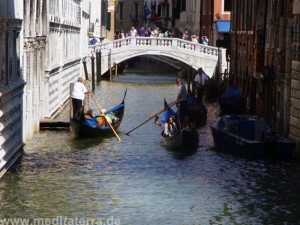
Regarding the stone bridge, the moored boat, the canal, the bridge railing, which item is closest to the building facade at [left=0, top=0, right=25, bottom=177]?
the canal

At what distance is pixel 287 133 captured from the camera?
589 inches

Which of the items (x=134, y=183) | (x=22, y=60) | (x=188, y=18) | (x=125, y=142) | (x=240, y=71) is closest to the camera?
(x=134, y=183)

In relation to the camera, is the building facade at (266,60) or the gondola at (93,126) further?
the gondola at (93,126)

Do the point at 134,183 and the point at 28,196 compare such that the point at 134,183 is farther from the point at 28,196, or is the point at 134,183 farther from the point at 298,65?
the point at 298,65

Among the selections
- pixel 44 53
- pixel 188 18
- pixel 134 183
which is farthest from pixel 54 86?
pixel 188 18

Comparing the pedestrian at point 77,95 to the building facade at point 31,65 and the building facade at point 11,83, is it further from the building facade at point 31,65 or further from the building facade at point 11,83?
the building facade at point 11,83

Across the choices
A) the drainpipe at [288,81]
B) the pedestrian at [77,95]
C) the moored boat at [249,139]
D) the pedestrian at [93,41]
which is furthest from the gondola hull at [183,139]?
the pedestrian at [93,41]

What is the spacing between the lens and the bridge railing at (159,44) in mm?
31750

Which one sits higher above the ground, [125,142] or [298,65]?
[298,65]

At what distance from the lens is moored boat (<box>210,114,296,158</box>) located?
547 inches

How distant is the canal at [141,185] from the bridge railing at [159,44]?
1535cm

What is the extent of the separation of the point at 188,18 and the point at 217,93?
16.6 metres

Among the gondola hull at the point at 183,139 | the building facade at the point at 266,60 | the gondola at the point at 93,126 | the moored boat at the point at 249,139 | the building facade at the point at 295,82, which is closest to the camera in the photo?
the moored boat at the point at 249,139

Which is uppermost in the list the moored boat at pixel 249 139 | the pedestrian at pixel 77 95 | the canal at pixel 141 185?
the pedestrian at pixel 77 95
